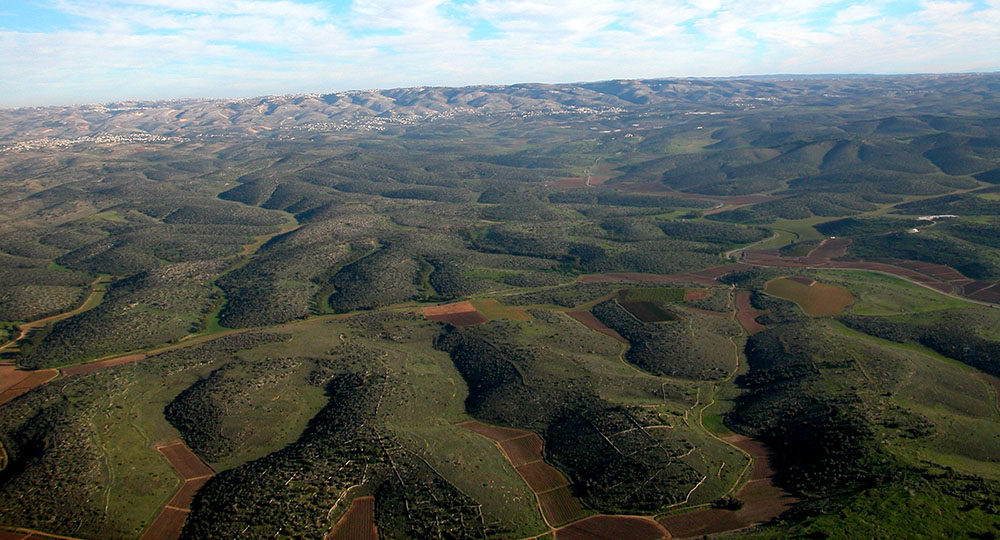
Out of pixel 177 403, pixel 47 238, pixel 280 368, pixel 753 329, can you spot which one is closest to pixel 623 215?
pixel 753 329

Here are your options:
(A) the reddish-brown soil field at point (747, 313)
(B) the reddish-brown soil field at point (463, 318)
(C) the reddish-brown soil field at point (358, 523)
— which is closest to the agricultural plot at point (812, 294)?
(A) the reddish-brown soil field at point (747, 313)

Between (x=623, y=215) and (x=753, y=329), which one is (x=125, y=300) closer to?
(x=753, y=329)

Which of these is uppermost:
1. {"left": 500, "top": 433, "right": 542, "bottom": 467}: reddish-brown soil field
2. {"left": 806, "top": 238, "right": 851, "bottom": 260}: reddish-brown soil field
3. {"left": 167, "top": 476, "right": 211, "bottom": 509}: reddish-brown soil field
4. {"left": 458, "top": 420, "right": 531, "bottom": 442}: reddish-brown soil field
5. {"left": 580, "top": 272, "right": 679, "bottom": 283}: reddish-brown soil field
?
{"left": 167, "top": 476, "right": 211, "bottom": 509}: reddish-brown soil field

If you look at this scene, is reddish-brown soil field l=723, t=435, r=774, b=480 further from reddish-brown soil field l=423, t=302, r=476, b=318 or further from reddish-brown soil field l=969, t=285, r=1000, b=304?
reddish-brown soil field l=969, t=285, r=1000, b=304

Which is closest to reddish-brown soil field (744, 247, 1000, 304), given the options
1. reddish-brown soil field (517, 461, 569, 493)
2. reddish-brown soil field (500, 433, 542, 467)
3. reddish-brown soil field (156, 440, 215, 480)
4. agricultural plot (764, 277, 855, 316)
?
agricultural plot (764, 277, 855, 316)

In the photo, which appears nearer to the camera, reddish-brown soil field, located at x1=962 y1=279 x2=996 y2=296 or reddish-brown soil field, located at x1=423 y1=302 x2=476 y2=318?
reddish-brown soil field, located at x1=962 y1=279 x2=996 y2=296

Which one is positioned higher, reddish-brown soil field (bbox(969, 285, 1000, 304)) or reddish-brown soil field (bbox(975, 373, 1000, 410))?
reddish-brown soil field (bbox(975, 373, 1000, 410))
